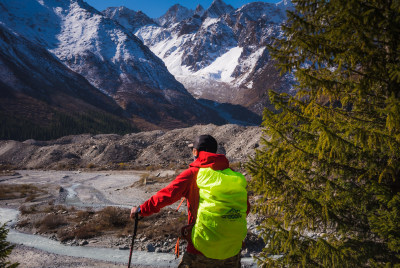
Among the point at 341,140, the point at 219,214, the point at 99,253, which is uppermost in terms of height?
the point at 341,140

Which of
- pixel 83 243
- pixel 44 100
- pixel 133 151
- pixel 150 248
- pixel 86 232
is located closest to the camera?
pixel 150 248

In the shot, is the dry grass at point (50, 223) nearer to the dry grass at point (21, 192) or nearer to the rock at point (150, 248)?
the rock at point (150, 248)

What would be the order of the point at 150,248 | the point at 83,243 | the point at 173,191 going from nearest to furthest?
the point at 173,191
the point at 150,248
the point at 83,243

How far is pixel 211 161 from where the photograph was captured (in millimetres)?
3076

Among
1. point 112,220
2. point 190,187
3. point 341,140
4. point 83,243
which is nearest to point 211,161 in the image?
point 190,187

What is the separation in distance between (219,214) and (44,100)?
133 metres

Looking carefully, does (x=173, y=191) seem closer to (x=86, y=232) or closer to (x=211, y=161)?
(x=211, y=161)

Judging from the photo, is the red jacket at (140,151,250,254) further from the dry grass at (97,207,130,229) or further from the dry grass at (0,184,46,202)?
the dry grass at (0,184,46,202)

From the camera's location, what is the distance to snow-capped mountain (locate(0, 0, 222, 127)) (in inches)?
6029

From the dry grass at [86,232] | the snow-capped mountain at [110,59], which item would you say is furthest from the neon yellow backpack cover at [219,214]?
the snow-capped mountain at [110,59]

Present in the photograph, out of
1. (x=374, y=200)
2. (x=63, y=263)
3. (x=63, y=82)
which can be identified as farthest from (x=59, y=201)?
(x=63, y=82)

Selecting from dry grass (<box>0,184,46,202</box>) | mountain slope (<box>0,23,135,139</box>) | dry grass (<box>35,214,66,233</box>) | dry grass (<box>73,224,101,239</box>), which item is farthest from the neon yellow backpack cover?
mountain slope (<box>0,23,135,139</box>)

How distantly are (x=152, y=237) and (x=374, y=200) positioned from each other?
8.57 m

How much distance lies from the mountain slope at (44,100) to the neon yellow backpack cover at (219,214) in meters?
103
